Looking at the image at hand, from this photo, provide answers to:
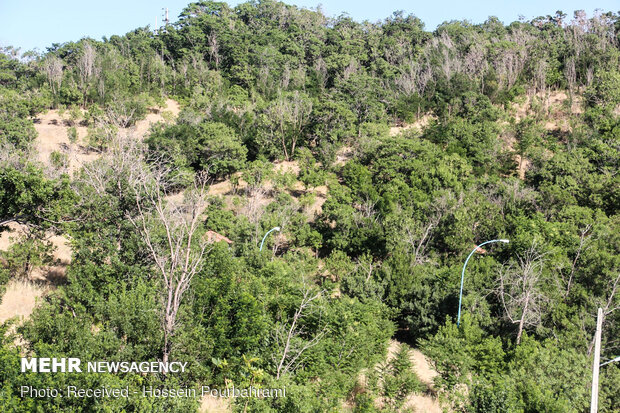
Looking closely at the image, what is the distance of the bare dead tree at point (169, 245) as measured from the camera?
19.0m

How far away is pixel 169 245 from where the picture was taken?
25250 mm

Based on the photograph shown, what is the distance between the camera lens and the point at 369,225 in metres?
52.9

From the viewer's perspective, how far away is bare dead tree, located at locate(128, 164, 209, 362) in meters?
19.0

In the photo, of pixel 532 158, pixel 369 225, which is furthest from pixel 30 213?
pixel 532 158

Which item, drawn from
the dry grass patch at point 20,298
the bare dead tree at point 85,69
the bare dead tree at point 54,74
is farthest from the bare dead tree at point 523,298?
the bare dead tree at point 54,74

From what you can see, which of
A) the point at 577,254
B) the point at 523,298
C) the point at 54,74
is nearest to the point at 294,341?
A: the point at 523,298

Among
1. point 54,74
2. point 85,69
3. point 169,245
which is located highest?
point 85,69

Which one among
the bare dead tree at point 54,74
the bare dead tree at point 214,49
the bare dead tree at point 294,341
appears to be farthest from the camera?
the bare dead tree at point 214,49

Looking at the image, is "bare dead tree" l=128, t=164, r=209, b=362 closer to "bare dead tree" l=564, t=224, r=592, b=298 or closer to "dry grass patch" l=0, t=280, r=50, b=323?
"dry grass patch" l=0, t=280, r=50, b=323

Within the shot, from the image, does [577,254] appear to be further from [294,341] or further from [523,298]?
[294,341]

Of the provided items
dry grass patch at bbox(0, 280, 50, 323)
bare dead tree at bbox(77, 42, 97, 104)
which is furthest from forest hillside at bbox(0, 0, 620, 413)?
bare dead tree at bbox(77, 42, 97, 104)

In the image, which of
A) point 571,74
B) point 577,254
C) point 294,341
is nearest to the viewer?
point 294,341

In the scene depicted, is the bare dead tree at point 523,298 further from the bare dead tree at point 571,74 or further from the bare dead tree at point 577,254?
the bare dead tree at point 571,74

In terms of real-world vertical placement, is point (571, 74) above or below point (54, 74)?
above
